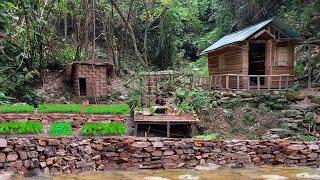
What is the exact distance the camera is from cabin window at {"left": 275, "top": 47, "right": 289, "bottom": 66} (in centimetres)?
2023

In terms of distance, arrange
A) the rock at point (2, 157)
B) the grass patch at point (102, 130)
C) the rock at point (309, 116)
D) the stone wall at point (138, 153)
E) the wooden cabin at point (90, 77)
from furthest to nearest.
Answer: the wooden cabin at point (90, 77), the rock at point (309, 116), the grass patch at point (102, 130), the stone wall at point (138, 153), the rock at point (2, 157)

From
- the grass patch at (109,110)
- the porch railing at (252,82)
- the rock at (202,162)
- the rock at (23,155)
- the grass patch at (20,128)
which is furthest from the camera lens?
the porch railing at (252,82)

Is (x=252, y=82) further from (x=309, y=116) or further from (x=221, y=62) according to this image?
(x=309, y=116)

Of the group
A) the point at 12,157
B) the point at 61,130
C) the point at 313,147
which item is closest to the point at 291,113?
the point at 313,147

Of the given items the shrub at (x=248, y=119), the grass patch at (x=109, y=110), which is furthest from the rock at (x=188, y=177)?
the shrub at (x=248, y=119)

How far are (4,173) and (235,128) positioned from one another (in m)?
8.86

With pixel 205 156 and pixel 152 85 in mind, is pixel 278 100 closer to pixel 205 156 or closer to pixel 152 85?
pixel 152 85

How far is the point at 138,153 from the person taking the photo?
1059 centimetres

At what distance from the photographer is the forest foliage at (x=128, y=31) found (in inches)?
802

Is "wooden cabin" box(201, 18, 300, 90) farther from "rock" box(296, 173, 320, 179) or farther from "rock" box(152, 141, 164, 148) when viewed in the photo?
"rock" box(296, 173, 320, 179)

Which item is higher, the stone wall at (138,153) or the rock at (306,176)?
the stone wall at (138,153)

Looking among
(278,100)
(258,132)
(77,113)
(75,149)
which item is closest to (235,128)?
(258,132)

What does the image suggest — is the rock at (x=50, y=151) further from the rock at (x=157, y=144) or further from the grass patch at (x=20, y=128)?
the rock at (x=157, y=144)

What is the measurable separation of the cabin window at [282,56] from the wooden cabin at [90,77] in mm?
8373
